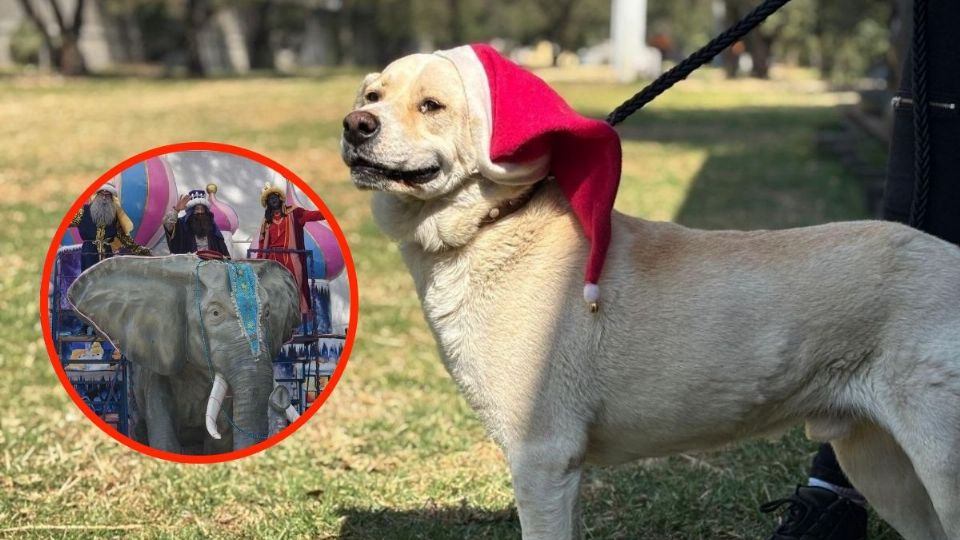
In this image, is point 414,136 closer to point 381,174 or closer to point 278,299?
point 381,174

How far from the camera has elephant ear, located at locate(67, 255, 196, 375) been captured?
3053 millimetres

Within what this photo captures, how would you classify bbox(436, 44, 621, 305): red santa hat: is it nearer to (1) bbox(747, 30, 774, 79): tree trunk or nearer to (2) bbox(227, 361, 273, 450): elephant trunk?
(2) bbox(227, 361, 273, 450): elephant trunk

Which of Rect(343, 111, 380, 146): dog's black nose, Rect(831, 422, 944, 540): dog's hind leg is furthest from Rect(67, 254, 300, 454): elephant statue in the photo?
Rect(831, 422, 944, 540): dog's hind leg

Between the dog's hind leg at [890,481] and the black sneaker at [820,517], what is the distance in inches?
14.5

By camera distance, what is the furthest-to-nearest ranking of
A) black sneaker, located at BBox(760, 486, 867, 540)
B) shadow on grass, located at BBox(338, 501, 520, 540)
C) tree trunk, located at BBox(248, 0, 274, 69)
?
tree trunk, located at BBox(248, 0, 274, 69), shadow on grass, located at BBox(338, 501, 520, 540), black sneaker, located at BBox(760, 486, 867, 540)

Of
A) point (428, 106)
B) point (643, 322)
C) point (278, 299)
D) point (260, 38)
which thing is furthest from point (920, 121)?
point (260, 38)

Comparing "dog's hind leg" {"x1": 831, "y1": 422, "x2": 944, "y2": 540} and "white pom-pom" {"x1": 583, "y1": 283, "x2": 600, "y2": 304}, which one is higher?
"white pom-pom" {"x1": 583, "y1": 283, "x2": 600, "y2": 304}

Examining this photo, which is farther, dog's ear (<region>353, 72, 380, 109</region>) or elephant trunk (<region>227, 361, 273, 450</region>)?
elephant trunk (<region>227, 361, 273, 450</region>)

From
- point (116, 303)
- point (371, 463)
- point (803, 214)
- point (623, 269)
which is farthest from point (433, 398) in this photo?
point (803, 214)

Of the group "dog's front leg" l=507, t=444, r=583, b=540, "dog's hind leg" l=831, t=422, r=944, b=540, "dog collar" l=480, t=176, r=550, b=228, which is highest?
"dog collar" l=480, t=176, r=550, b=228

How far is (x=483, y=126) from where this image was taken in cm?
250

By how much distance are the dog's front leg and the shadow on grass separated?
100 cm

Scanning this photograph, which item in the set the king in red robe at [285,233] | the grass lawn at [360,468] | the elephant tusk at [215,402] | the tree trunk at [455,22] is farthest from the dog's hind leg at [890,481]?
the tree trunk at [455,22]

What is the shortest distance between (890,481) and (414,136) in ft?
5.36
